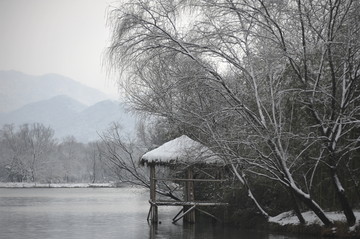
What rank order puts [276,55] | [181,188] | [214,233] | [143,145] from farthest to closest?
[143,145], [181,188], [214,233], [276,55]

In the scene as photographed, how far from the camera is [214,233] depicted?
17.8m

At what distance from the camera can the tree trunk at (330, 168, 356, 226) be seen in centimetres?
1400

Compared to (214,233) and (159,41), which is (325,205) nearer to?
(214,233)

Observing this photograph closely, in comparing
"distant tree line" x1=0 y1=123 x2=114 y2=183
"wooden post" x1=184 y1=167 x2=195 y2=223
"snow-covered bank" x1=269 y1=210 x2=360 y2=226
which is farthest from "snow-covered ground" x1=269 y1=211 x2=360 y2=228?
"distant tree line" x1=0 y1=123 x2=114 y2=183

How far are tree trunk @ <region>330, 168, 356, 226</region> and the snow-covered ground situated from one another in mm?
219

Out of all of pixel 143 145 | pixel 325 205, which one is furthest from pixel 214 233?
pixel 143 145

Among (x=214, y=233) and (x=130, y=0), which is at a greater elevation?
(x=130, y=0)

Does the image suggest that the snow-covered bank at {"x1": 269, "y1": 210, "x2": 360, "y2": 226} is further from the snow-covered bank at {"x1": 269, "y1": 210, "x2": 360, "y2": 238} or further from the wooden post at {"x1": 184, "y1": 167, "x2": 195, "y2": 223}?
the wooden post at {"x1": 184, "y1": 167, "x2": 195, "y2": 223}

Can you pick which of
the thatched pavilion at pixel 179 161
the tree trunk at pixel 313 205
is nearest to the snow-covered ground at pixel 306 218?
the tree trunk at pixel 313 205

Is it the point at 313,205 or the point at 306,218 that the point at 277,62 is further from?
the point at 306,218

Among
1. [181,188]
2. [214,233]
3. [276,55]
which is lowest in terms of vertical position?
[214,233]

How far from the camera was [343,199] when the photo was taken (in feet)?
46.2

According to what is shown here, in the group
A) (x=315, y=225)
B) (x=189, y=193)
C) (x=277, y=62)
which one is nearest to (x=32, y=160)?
(x=189, y=193)

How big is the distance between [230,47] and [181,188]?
12.7 metres
